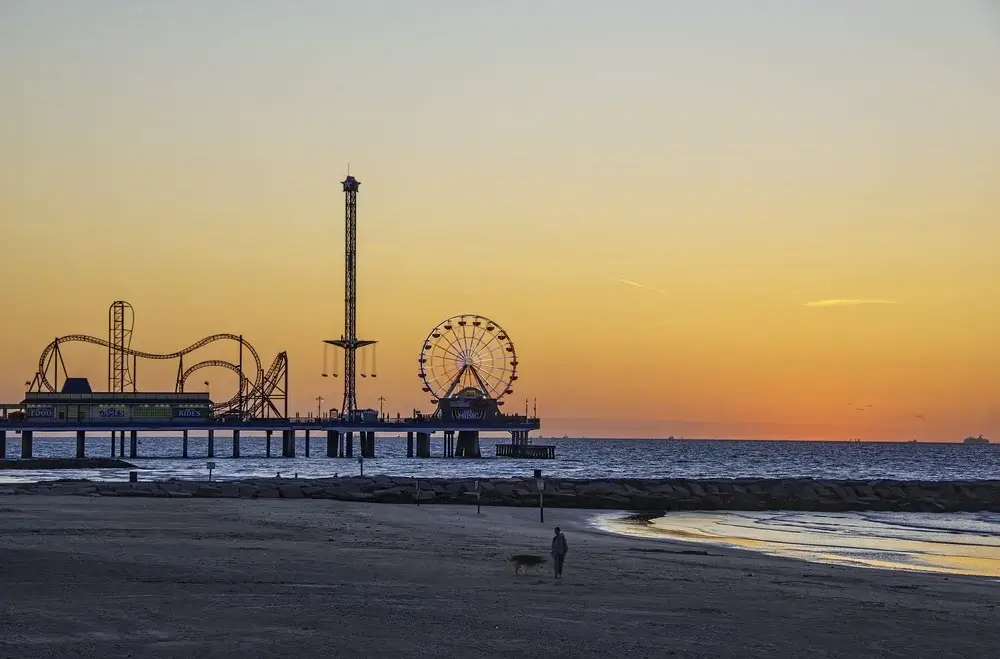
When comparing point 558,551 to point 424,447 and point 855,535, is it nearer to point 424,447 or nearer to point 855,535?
point 855,535

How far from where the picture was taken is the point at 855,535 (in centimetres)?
4947

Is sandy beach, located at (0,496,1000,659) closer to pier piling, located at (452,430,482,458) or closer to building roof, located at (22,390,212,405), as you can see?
building roof, located at (22,390,212,405)

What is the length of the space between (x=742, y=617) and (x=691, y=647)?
359 cm

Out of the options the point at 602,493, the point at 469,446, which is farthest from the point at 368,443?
the point at 602,493

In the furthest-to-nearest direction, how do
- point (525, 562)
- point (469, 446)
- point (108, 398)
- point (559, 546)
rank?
point (469, 446) < point (108, 398) < point (525, 562) < point (559, 546)

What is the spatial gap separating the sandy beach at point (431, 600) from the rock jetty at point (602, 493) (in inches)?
956

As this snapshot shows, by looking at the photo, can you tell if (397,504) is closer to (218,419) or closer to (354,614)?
(354,614)

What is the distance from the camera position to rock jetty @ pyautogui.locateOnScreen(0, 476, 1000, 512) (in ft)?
204

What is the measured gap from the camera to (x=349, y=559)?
29.8m

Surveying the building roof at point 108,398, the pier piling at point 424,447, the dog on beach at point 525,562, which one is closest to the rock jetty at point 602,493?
the dog on beach at point 525,562

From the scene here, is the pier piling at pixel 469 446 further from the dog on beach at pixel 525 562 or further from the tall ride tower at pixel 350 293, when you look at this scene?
the dog on beach at pixel 525 562

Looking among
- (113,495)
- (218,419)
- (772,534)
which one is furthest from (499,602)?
(218,419)

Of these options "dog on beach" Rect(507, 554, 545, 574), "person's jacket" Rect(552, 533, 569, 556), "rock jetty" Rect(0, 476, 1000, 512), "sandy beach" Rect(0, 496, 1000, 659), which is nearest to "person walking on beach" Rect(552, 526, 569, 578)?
"person's jacket" Rect(552, 533, 569, 556)

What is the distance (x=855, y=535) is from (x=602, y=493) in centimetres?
2283
